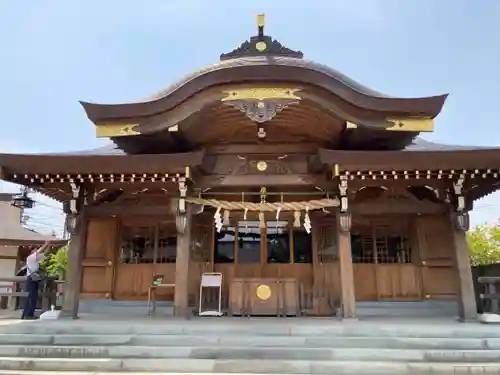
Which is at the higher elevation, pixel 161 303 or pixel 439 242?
pixel 439 242

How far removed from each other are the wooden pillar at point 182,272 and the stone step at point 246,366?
233cm

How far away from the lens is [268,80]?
8.21m

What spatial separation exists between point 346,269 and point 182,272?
3.16m

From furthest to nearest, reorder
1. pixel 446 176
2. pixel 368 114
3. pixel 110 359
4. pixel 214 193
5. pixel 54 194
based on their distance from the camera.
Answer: pixel 54 194 < pixel 214 193 < pixel 368 114 < pixel 446 176 < pixel 110 359

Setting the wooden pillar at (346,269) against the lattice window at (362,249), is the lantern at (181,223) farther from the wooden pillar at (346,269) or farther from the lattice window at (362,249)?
the lattice window at (362,249)

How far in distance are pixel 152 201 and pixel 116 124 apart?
75.0 inches

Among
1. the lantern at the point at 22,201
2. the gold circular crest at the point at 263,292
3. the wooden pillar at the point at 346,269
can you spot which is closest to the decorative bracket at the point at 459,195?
the wooden pillar at the point at 346,269

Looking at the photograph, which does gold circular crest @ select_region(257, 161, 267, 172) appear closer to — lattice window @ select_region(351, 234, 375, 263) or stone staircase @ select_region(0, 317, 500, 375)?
lattice window @ select_region(351, 234, 375, 263)

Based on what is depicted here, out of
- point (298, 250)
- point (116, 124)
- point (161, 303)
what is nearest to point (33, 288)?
point (161, 303)

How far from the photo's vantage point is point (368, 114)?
27.8ft

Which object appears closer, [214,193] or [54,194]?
[214,193]

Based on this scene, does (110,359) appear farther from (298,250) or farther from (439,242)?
(439,242)

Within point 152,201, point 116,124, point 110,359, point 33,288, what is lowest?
point 110,359

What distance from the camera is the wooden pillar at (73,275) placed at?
26.0 ft
